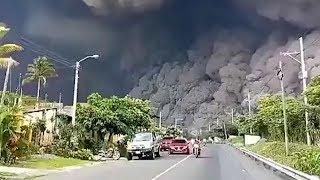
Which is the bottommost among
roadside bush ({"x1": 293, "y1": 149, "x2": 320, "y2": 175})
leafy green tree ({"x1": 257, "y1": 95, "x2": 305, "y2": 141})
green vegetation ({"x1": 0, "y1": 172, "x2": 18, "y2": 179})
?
green vegetation ({"x1": 0, "y1": 172, "x2": 18, "y2": 179})

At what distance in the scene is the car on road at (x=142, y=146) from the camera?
43.4m

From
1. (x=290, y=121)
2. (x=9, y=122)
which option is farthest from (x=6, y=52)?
(x=290, y=121)

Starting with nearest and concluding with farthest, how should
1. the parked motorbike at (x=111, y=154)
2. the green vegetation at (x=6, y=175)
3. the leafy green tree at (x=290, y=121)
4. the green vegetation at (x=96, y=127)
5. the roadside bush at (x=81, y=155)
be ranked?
the green vegetation at (x=6, y=175) → the roadside bush at (x=81, y=155) → the green vegetation at (x=96, y=127) → the parked motorbike at (x=111, y=154) → the leafy green tree at (x=290, y=121)

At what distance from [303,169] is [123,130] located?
108ft

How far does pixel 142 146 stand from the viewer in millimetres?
43719

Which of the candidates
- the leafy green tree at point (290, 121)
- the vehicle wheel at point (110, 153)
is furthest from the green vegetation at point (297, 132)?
the vehicle wheel at point (110, 153)

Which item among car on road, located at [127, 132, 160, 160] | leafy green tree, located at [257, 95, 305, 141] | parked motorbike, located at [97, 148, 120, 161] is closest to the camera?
car on road, located at [127, 132, 160, 160]

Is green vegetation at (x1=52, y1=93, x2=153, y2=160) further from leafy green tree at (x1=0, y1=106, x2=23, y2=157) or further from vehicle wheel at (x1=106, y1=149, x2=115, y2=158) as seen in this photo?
leafy green tree at (x1=0, y1=106, x2=23, y2=157)

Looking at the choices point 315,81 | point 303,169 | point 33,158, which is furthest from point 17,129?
point 315,81

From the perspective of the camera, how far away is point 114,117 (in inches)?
2002

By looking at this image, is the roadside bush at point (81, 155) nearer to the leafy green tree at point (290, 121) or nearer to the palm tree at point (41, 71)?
the leafy green tree at point (290, 121)

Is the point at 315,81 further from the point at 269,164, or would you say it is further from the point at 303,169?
the point at 303,169

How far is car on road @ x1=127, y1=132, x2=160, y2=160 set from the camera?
142ft

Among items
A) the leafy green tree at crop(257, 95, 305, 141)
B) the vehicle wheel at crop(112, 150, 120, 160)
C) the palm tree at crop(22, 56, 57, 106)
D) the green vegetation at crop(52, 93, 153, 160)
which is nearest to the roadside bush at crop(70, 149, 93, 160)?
the green vegetation at crop(52, 93, 153, 160)
